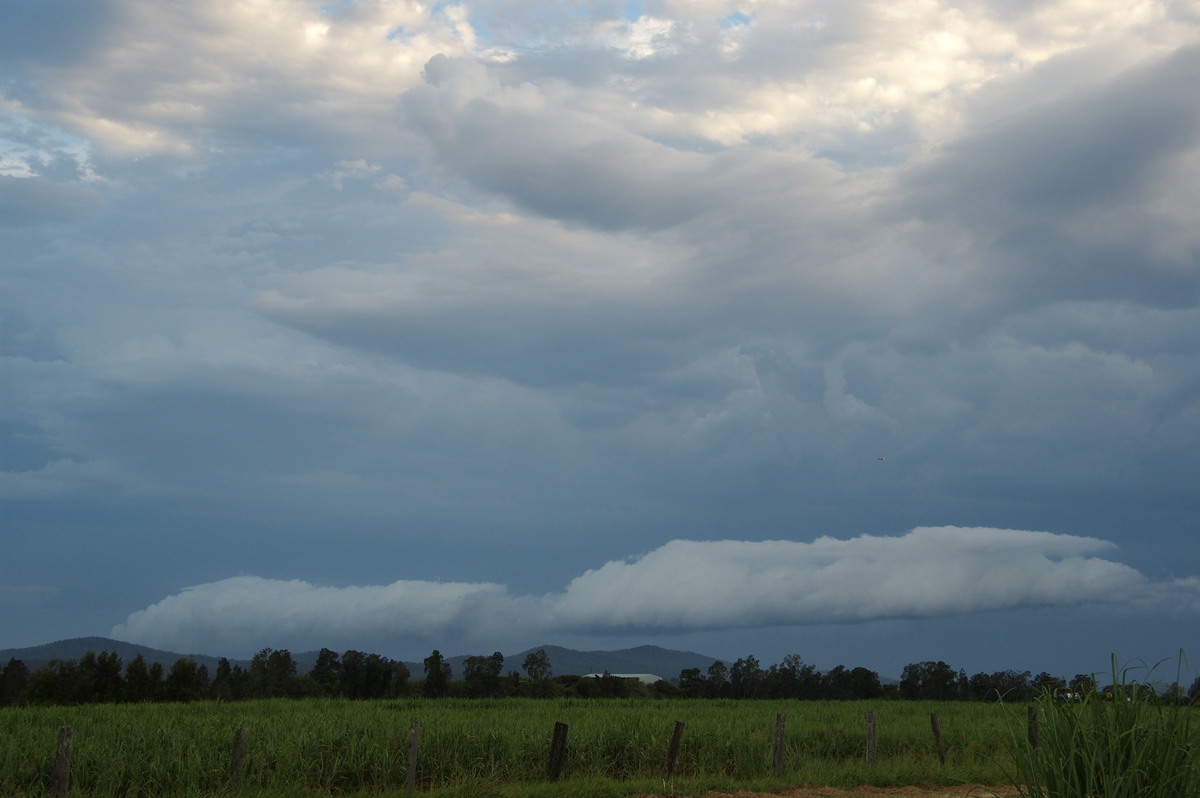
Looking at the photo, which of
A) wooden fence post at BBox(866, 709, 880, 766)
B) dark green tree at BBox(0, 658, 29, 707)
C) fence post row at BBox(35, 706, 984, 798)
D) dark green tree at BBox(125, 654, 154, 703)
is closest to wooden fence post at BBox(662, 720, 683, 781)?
fence post row at BBox(35, 706, 984, 798)

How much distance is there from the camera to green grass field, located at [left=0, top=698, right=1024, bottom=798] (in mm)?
14617

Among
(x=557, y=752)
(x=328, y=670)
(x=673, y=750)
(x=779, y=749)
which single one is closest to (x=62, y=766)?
(x=557, y=752)

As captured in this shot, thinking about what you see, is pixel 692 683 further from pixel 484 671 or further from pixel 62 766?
pixel 62 766

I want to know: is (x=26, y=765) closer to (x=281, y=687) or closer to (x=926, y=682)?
(x=281, y=687)

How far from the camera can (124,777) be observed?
47.8ft

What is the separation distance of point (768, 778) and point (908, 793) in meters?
2.94

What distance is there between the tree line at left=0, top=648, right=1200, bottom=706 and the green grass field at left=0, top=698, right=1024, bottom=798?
3876 centimetres

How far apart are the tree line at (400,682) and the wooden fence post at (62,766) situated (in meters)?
45.6

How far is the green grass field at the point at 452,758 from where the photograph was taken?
14617mm

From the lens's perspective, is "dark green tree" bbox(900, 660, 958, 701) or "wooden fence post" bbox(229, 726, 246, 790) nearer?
"wooden fence post" bbox(229, 726, 246, 790)

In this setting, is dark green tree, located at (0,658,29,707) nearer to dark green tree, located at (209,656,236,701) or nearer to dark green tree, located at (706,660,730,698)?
dark green tree, located at (209,656,236,701)

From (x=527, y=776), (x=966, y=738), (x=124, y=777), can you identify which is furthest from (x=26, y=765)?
(x=966, y=738)

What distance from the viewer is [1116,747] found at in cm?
532

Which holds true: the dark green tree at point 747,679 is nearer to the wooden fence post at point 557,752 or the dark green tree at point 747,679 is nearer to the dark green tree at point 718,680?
the dark green tree at point 718,680
